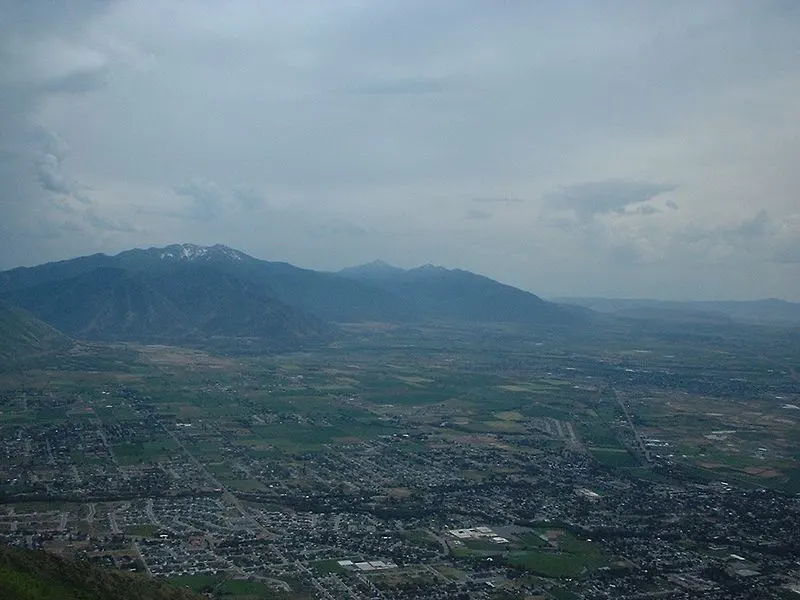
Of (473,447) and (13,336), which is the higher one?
(13,336)

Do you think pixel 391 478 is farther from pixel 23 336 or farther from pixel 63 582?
pixel 23 336

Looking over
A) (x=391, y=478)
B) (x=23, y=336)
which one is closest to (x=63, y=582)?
(x=391, y=478)

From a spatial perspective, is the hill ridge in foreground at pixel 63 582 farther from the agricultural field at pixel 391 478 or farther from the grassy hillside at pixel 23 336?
the grassy hillside at pixel 23 336

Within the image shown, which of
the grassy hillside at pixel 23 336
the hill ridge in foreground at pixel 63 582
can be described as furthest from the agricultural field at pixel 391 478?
the grassy hillside at pixel 23 336

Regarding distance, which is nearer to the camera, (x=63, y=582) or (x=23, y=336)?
(x=63, y=582)

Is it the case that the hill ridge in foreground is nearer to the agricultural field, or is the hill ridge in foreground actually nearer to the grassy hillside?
the agricultural field

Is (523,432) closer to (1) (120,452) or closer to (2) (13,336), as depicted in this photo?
(1) (120,452)

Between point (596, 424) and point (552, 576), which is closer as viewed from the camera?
point (552, 576)

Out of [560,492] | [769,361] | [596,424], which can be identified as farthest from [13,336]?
[769,361]
